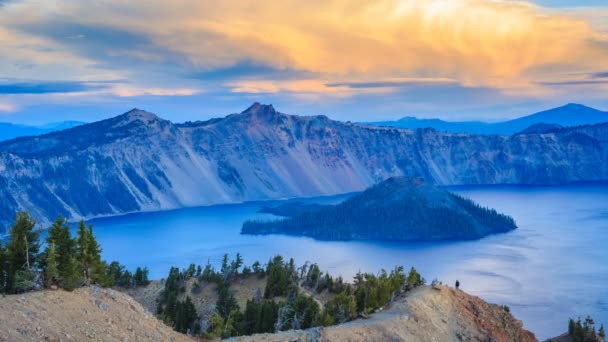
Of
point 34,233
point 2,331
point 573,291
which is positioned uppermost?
point 34,233

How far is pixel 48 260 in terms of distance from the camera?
47844mm

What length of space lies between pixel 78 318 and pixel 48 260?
18.2 feet

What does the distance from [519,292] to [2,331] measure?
168 metres

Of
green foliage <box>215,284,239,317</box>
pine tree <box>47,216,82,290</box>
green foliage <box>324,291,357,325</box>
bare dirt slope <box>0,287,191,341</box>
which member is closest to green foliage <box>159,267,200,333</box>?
green foliage <box>215,284,239,317</box>

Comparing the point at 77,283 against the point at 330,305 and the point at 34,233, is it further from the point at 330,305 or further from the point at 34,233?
the point at 330,305

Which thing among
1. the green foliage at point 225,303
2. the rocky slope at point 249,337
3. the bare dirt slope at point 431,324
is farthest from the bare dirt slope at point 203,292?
the rocky slope at point 249,337

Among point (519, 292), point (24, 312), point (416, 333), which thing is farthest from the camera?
point (519, 292)

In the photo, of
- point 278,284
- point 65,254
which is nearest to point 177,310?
point 278,284

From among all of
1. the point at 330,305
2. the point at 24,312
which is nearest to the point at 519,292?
the point at 330,305

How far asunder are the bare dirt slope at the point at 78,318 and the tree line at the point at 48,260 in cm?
190

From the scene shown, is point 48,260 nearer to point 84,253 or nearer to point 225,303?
point 84,253

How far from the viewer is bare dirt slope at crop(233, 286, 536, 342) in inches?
2203

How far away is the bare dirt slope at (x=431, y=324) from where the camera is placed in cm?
5597

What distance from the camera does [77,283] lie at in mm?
49844
